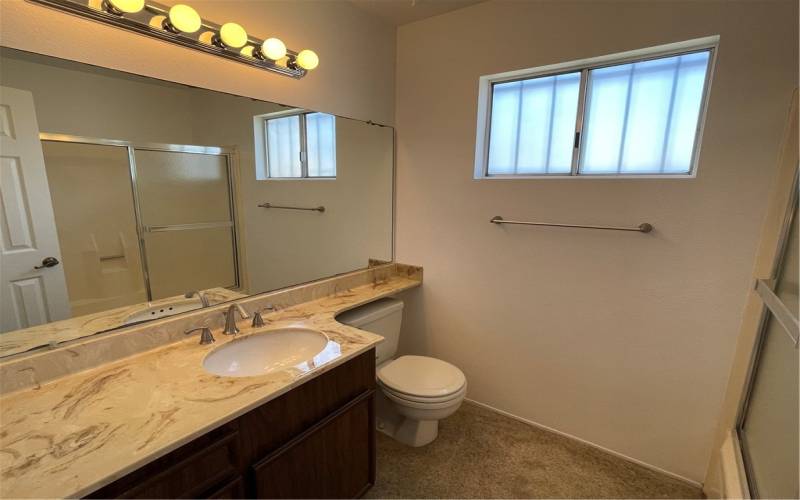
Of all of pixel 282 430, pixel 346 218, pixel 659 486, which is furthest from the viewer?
pixel 346 218

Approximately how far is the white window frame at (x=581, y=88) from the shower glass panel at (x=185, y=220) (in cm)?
136

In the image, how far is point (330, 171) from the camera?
204cm

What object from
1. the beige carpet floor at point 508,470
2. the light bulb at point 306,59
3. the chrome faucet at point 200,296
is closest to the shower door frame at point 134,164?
the chrome faucet at point 200,296

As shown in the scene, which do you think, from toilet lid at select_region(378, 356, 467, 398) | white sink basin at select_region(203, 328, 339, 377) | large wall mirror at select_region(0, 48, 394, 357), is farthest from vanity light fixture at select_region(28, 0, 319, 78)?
toilet lid at select_region(378, 356, 467, 398)

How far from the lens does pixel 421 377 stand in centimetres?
184

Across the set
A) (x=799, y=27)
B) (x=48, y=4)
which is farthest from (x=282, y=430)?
(x=799, y=27)

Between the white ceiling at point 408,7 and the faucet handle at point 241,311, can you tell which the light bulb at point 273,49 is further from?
the faucet handle at point 241,311

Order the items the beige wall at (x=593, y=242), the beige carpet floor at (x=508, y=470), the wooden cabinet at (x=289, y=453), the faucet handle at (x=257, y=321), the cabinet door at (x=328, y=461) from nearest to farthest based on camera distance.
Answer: the wooden cabinet at (x=289, y=453) → the cabinet door at (x=328, y=461) → the beige wall at (x=593, y=242) → the faucet handle at (x=257, y=321) → the beige carpet floor at (x=508, y=470)

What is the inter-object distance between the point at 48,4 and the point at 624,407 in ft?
9.04

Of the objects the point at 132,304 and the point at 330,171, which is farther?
Result: the point at 330,171

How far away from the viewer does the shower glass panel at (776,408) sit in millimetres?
999

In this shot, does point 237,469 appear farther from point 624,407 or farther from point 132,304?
point 624,407

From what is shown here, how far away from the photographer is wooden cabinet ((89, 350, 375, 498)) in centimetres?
86

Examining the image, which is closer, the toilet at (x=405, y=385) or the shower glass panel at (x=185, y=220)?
the shower glass panel at (x=185, y=220)
